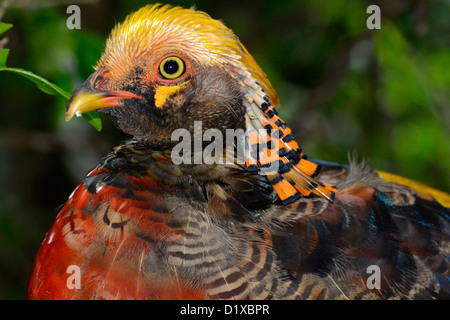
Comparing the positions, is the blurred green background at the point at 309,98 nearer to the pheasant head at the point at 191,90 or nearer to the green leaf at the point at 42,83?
the pheasant head at the point at 191,90

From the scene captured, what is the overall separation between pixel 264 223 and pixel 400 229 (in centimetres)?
68

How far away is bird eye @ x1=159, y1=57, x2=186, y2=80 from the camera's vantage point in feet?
6.79

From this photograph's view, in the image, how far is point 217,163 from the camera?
2141 millimetres

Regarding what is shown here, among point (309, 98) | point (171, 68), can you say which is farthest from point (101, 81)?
point (309, 98)

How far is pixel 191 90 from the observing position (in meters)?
2.10

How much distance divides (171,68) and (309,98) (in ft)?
8.56

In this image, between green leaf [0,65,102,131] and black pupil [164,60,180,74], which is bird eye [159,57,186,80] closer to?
black pupil [164,60,180,74]

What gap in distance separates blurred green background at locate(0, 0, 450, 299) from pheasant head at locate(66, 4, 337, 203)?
1370mm

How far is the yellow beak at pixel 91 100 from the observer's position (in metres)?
1.96

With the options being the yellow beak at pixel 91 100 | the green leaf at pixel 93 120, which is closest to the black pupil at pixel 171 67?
the yellow beak at pixel 91 100

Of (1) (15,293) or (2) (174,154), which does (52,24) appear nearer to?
(2) (174,154)

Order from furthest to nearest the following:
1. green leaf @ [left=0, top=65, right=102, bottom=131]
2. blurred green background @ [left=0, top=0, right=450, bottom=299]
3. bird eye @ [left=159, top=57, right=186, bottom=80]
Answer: blurred green background @ [left=0, top=0, right=450, bottom=299] < bird eye @ [left=159, top=57, right=186, bottom=80] < green leaf @ [left=0, top=65, right=102, bottom=131]

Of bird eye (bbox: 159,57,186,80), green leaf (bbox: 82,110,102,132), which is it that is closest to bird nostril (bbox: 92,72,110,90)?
green leaf (bbox: 82,110,102,132)

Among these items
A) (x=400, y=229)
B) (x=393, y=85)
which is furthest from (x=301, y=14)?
(x=400, y=229)
